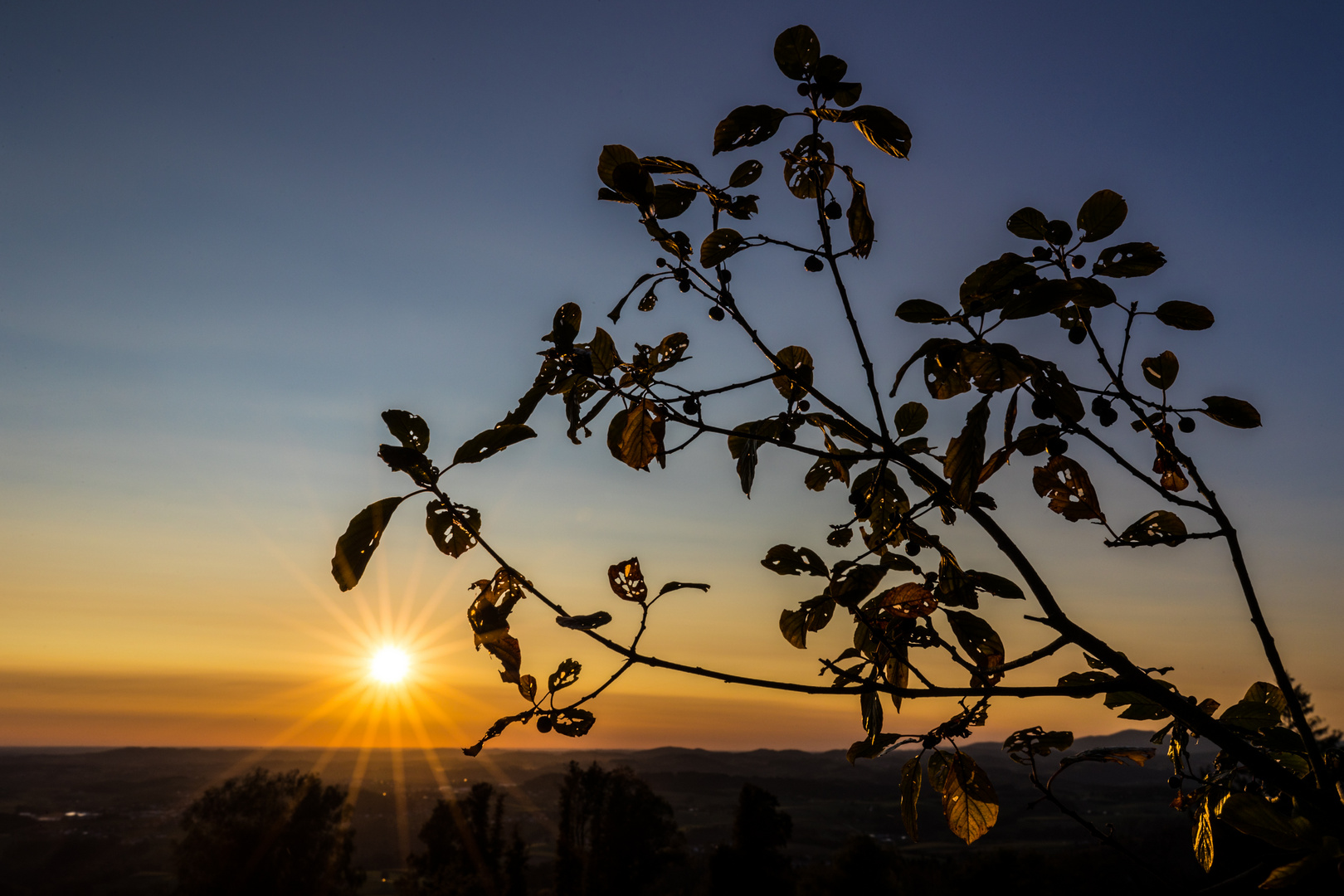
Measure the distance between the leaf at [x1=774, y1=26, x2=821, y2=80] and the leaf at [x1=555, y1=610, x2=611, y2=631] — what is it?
4.46 feet

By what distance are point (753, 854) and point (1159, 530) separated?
6284 centimetres

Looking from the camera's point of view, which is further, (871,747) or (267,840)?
(267,840)

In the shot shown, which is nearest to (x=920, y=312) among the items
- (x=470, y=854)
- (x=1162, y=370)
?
(x=1162, y=370)

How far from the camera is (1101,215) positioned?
1.81m

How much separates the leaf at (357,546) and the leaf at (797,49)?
144cm

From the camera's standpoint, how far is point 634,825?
6500cm

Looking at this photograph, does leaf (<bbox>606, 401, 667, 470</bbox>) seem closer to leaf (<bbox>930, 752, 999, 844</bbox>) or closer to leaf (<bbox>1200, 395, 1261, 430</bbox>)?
leaf (<bbox>930, 752, 999, 844</bbox>)

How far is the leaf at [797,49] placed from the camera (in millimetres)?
1734

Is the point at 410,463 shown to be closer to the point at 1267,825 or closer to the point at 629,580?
the point at 629,580

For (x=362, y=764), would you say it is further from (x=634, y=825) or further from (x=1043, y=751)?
(x=1043, y=751)

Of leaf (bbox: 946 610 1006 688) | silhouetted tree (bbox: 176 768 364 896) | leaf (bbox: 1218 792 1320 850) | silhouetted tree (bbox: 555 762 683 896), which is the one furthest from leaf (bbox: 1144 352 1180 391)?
silhouetted tree (bbox: 176 768 364 896)

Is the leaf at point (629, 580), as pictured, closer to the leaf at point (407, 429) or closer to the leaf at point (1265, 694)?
the leaf at point (407, 429)

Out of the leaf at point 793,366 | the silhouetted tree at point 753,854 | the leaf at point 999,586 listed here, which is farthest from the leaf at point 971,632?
the silhouetted tree at point 753,854

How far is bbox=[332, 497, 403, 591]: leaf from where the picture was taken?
5.43 feet
